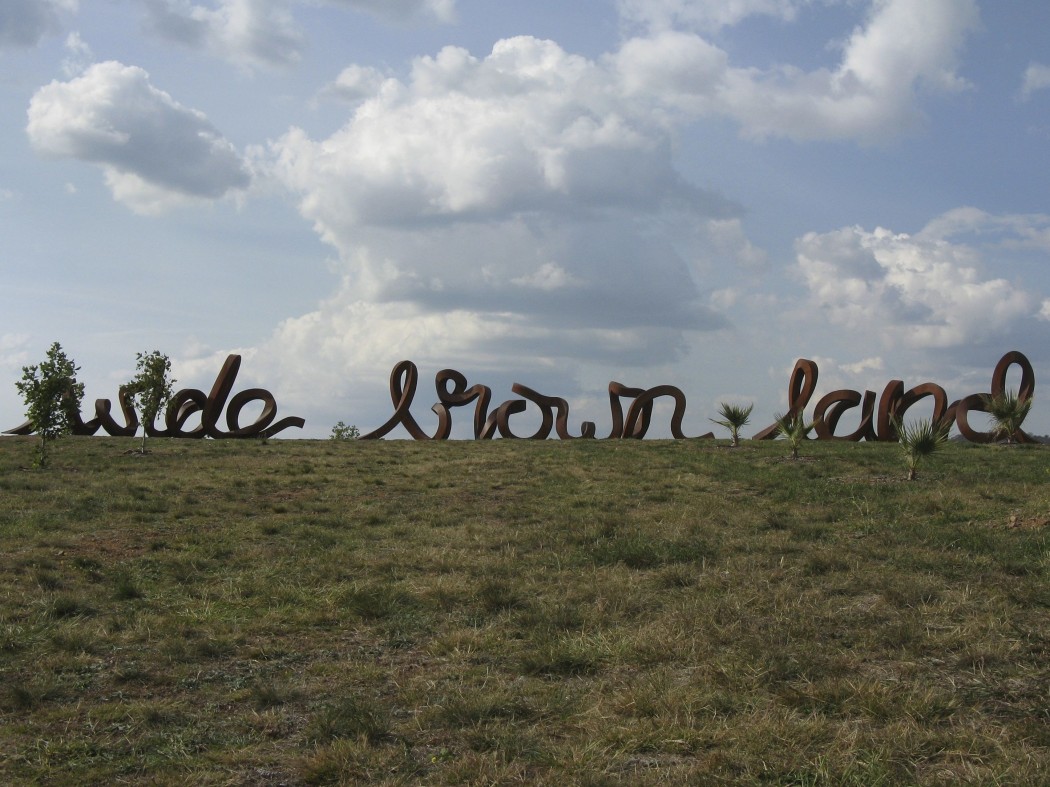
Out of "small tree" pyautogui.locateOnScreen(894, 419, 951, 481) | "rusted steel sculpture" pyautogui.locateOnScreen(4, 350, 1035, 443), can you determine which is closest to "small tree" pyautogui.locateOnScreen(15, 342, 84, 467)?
"rusted steel sculpture" pyautogui.locateOnScreen(4, 350, 1035, 443)

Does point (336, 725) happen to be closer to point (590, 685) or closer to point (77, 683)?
point (590, 685)

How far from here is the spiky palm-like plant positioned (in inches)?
1245

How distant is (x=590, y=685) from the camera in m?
8.46

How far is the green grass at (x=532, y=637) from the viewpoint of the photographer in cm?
683

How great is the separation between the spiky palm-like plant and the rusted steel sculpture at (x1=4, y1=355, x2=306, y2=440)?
82.8 ft

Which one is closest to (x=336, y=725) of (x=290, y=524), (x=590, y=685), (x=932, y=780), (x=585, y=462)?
(x=590, y=685)

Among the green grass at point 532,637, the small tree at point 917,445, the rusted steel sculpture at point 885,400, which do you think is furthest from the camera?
the rusted steel sculpture at point 885,400

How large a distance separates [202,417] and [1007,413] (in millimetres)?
28180

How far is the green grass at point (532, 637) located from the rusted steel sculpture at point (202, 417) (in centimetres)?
1383

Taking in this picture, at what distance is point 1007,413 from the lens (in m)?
31.6

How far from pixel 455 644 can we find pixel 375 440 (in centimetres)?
2637

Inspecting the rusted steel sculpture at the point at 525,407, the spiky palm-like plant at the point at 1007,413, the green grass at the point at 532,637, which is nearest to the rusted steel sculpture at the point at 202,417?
the rusted steel sculpture at the point at 525,407

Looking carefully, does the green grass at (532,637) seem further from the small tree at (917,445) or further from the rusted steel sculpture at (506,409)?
the rusted steel sculpture at (506,409)

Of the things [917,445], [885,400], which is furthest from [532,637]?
[885,400]
